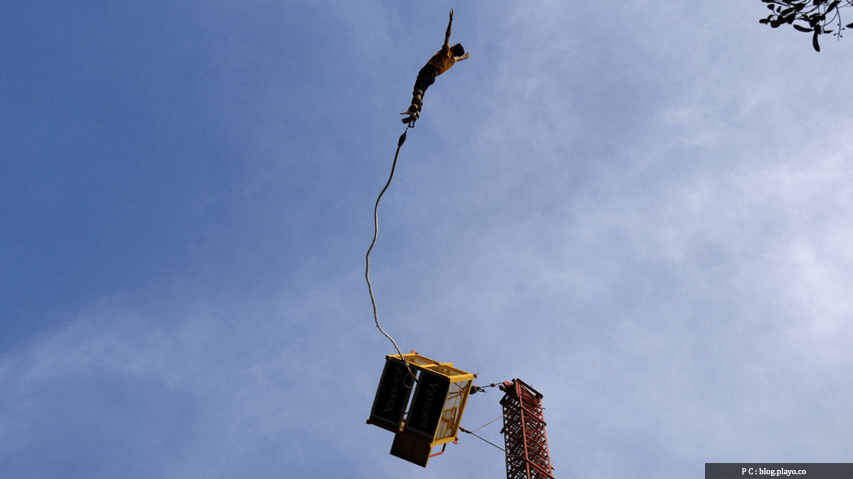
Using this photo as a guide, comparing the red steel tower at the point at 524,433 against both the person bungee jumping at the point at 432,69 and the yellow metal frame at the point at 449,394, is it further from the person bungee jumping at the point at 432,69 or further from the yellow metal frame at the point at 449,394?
the person bungee jumping at the point at 432,69

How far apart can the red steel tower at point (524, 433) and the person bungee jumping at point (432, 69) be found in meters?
25.3

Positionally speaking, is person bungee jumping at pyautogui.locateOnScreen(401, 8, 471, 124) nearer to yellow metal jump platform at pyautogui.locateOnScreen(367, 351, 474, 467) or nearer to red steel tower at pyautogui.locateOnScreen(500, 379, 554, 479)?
yellow metal jump platform at pyautogui.locateOnScreen(367, 351, 474, 467)

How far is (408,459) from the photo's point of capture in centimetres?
1925

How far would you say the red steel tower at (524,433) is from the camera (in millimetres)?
29156

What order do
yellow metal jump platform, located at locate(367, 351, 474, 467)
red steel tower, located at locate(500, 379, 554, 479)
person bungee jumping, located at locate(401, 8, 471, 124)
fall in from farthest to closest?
red steel tower, located at locate(500, 379, 554, 479) → yellow metal jump platform, located at locate(367, 351, 474, 467) → person bungee jumping, located at locate(401, 8, 471, 124)

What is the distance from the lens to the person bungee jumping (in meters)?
9.51

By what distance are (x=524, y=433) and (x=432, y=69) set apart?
86.9ft

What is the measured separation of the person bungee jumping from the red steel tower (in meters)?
25.3

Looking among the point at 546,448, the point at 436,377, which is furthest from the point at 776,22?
the point at 546,448

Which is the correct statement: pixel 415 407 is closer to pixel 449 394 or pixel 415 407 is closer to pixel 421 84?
pixel 449 394

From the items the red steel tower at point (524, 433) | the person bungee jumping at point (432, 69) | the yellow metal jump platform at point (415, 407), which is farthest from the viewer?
the red steel tower at point (524, 433)

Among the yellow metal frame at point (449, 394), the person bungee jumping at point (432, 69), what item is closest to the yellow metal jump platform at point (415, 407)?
the yellow metal frame at point (449, 394)

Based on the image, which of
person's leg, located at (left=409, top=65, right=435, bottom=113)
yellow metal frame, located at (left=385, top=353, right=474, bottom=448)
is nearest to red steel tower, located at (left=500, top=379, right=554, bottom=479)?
yellow metal frame, located at (left=385, top=353, right=474, bottom=448)

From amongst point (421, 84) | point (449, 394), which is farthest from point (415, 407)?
point (421, 84)
